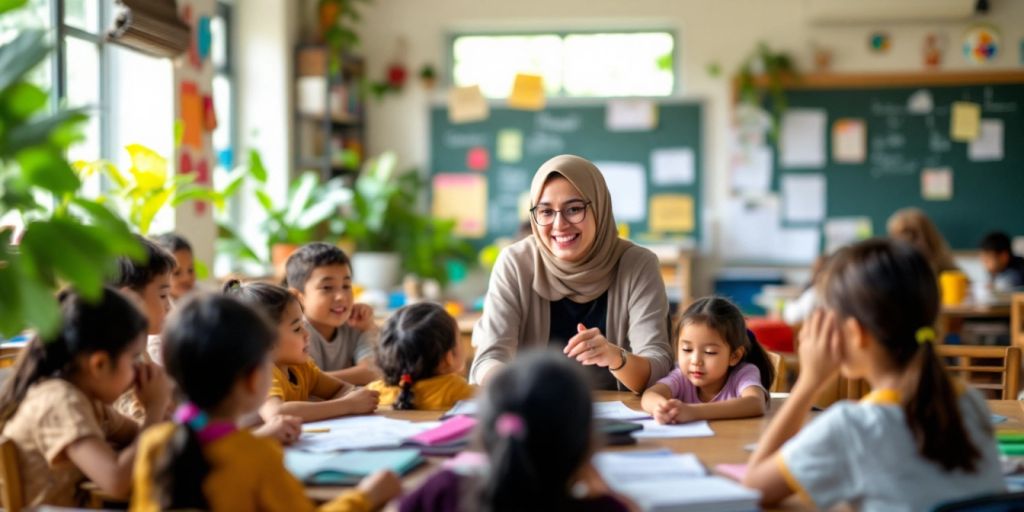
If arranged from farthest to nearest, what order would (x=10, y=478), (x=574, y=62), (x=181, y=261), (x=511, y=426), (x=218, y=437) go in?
1. (x=574, y=62)
2. (x=181, y=261)
3. (x=10, y=478)
4. (x=218, y=437)
5. (x=511, y=426)

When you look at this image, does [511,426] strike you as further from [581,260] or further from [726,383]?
[581,260]

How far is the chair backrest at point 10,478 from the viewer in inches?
73.2

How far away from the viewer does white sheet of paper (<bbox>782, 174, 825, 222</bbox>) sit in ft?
24.0

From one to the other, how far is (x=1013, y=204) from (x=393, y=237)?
3972 millimetres

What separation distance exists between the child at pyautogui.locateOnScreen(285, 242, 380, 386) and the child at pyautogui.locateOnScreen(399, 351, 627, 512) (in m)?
1.56

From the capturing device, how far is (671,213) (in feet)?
24.3

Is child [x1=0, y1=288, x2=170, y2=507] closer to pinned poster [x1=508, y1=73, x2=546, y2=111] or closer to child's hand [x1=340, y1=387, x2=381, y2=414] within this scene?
child's hand [x1=340, y1=387, x2=381, y2=414]

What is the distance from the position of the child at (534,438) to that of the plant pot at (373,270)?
5.08m

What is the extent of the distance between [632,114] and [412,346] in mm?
5071

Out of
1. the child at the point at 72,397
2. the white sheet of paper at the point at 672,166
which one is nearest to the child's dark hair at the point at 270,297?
the child at the point at 72,397

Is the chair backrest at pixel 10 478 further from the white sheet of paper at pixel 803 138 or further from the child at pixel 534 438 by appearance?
the white sheet of paper at pixel 803 138

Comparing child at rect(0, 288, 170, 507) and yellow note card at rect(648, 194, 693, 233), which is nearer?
child at rect(0, 288, 170, 507)

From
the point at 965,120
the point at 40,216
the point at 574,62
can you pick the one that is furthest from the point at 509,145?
the point at 40,216

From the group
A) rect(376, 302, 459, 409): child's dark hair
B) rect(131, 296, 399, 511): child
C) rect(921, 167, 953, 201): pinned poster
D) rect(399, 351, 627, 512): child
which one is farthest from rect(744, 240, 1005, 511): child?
rect(921, 167, 953, 201): pinned poster
